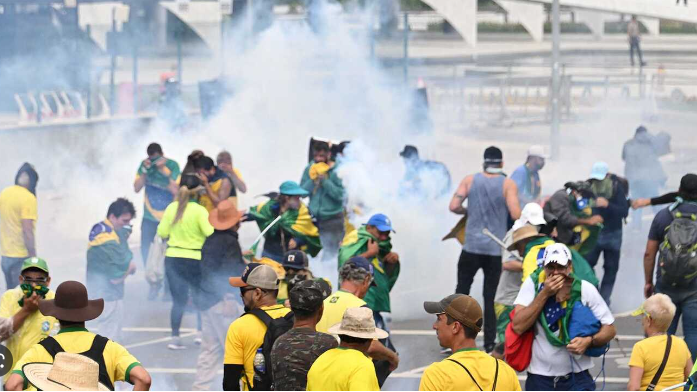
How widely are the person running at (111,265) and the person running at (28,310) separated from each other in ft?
7.88

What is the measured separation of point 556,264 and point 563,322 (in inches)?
14.5

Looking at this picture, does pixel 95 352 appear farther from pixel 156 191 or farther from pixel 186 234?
pixel 156 191

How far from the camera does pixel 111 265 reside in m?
9.17

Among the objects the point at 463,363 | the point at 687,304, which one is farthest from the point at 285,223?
the point at 463,363

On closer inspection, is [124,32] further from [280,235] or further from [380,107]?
[280,235]

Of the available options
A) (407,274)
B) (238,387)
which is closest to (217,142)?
(407,274)

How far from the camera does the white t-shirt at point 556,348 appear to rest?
20.1 ft

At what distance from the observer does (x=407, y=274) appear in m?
12.6

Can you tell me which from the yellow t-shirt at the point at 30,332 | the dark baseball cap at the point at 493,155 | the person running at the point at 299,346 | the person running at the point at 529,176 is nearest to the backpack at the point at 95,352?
the person running at the point at 299,346

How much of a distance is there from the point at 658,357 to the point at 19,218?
5.57m

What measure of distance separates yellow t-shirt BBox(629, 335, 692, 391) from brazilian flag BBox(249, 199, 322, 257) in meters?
3.58

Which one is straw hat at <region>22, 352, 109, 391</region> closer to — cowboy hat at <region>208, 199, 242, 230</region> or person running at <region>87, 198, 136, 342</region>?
person running at <region>87, 198, 136, 342</region>

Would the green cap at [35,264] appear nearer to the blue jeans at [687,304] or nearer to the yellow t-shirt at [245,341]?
the yellow t-shirt at [245,341]

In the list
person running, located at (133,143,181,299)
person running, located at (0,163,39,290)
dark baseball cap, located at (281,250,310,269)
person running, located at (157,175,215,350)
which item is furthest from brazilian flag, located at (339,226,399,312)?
person running, located at (133,143,181,299)
